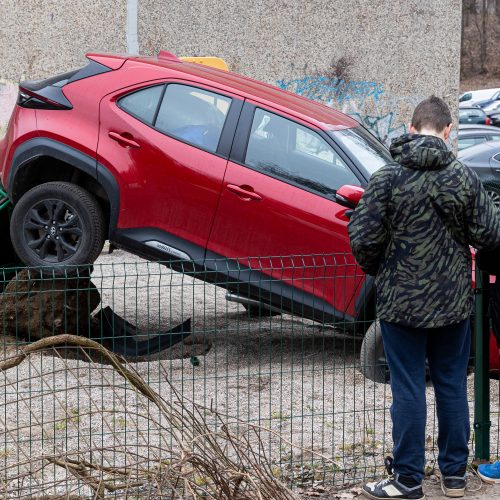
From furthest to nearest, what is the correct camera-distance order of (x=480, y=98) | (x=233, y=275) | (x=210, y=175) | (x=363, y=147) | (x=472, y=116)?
1. (x=480, y=98)
2. (x=472, y=116)
3. (x=363, y=147)
4. (x=210, y=175)
5. (x=233, y=275)

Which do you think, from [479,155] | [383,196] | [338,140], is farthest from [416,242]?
[479,155]

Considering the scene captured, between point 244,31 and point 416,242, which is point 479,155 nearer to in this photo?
point 244,31

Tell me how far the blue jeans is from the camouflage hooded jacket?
125mm

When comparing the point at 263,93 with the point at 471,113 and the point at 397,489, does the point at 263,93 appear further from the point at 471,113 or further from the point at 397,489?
the point at 471,113

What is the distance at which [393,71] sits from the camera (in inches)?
576

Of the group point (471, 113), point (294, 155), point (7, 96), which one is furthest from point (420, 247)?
point (471, 113)

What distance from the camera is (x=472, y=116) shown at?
112 ft

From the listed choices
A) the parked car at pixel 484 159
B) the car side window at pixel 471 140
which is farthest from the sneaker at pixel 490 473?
the car side window at pixel 471 140

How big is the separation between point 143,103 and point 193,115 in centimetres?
36

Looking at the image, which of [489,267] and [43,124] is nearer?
[489,267]

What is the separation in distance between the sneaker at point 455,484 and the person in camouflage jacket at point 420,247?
26 centimetres

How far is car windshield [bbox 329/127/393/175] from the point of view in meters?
7.43

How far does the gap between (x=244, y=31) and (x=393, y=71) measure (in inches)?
83.8

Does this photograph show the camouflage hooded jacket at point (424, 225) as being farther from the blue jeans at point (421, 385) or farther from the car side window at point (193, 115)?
the car side window at point (193, 115)
